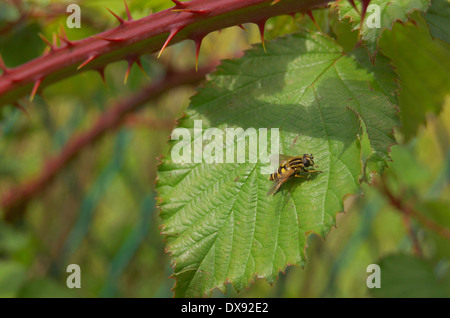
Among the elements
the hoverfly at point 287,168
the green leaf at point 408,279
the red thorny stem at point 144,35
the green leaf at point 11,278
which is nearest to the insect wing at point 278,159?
the hoverfly at point 287,168

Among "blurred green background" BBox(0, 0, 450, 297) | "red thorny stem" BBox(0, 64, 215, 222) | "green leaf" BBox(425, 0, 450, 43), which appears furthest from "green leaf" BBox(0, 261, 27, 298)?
"green leaf" BBox(425, 0, 450, 43)

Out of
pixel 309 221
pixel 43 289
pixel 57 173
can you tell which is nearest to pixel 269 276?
pixel 309 221

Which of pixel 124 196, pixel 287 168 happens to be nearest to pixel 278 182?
pixel 287 168

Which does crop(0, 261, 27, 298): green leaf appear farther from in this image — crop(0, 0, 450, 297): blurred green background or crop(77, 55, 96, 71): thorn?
crop(77, 55, 96, 71): thorn

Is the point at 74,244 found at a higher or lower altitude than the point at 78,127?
lower

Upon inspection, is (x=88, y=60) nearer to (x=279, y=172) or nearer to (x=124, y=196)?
(x=279, y=172)
